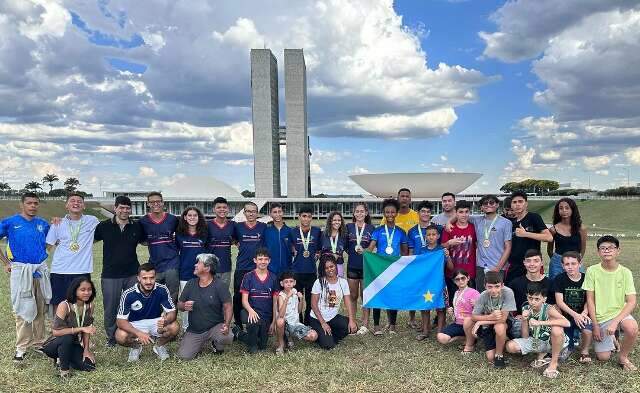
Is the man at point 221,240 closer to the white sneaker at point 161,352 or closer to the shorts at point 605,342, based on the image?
the white sneaker at point 161,352

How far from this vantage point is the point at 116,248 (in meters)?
5.75

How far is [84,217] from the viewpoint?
5.84 metres

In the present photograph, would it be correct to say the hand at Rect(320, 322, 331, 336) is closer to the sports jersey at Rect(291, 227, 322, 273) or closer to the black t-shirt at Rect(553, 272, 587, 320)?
the sports jersey at Rect(291, 227, 322, 273)

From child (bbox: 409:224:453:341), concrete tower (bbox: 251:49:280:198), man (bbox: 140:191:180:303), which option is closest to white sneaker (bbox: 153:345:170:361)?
man (bbox: 140:191:180:303)

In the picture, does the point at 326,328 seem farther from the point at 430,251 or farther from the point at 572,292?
the point at 572,292

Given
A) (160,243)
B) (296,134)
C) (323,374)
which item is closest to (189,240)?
(160,243)

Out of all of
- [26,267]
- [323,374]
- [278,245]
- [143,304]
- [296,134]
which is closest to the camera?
[323,374]

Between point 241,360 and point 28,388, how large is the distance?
2.04 meters

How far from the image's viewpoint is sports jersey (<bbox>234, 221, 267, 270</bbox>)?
20.2 ft

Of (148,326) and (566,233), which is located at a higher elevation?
(566,233)

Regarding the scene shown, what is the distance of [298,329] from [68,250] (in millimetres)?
2896

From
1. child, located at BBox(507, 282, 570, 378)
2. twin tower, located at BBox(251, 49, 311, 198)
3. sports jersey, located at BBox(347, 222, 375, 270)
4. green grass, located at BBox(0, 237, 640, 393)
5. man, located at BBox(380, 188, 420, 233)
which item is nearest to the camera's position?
green grass, located at BBox(0, 237, 640, 393)

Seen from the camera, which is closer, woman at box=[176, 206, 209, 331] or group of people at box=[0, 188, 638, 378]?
group of people at box=[0, 188, 638, 378]

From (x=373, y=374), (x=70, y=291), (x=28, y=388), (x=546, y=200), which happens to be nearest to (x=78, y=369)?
(x=28, y=388)
